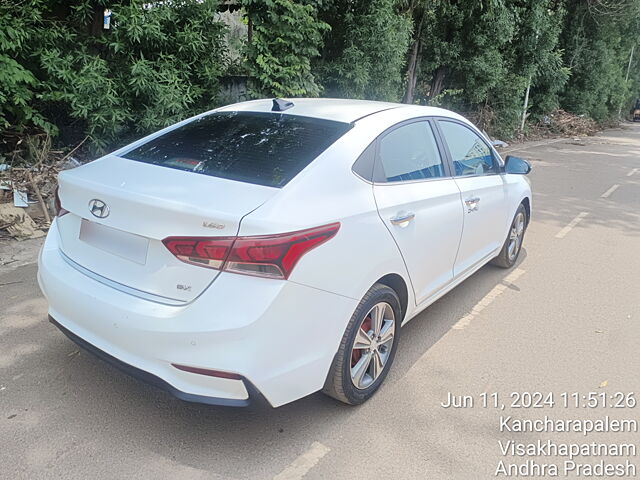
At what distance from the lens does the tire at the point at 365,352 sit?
106 inches

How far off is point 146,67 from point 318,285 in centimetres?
526

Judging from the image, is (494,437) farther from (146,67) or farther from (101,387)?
(146,67)

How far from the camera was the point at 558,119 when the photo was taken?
2172 cm

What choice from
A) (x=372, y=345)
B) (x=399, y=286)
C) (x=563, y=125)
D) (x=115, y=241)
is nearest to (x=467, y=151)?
(x=399, y=286)

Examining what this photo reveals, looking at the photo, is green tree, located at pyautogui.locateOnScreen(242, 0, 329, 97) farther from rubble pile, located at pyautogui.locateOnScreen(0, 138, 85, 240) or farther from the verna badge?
the verna badge

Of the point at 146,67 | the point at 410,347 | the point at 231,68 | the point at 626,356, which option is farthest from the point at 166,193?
the point at 231,68

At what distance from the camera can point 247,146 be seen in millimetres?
3000

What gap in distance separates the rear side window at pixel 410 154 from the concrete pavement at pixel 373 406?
4.10 feet

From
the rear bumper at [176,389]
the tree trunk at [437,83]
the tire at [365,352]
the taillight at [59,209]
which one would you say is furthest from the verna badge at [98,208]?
the tree trunk at [437,83]

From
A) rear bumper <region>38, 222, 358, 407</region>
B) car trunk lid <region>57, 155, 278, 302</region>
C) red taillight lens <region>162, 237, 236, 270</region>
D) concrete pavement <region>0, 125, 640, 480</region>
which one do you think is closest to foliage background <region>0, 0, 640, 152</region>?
concrete pavement <region>0, 125, 640, 480</region>

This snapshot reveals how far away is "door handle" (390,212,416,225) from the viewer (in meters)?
2.97

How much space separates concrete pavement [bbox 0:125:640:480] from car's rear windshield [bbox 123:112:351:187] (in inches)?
47.6

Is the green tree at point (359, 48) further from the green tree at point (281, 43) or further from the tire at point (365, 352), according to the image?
the tire at point (365, 352)

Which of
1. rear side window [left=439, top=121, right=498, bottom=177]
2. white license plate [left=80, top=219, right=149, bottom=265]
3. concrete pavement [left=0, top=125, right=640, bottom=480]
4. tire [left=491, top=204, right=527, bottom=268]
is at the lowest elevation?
concrete pavement [left=0, top=125, right=640, bottom=480]
